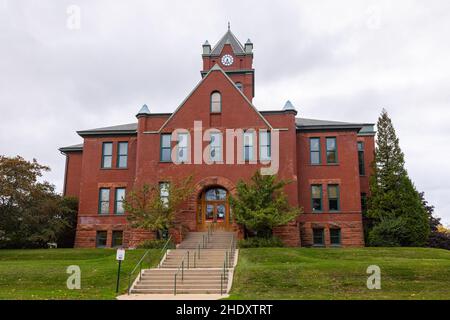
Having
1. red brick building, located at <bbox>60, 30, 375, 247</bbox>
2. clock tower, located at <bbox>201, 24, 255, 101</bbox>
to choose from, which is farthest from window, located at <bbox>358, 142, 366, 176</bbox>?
clock tower, located at <bbox>201, 24, 255, 101</bbox>

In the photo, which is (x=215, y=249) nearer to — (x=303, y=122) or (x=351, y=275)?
(x=351, y=275)

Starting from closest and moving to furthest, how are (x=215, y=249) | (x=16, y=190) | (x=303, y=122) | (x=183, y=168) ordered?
1. (x=215, y=249)
2. (x=16, y=190)
3. (x=183, y=168)
4. (x=303, y=122)

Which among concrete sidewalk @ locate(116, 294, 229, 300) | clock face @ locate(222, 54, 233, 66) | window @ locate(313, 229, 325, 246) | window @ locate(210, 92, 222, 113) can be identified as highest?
clock face @ locate(222, 54, 233, 66)

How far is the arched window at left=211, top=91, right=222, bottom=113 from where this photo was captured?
107 ft

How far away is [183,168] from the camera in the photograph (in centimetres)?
3150

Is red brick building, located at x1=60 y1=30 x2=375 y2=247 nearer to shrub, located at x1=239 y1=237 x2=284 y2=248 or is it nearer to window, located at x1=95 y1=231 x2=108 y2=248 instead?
window, located at x1=95 y1=231 x2=108 y2=248

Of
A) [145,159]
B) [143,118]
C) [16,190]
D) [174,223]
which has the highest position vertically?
[143,118]

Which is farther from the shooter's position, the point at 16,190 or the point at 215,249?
the point at 16,190

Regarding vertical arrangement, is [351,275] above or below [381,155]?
below

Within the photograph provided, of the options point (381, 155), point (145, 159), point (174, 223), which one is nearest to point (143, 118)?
point (145, 159)

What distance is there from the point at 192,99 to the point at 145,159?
5.51 meters

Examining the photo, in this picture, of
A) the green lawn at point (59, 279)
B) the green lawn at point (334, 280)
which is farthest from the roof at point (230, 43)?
the green lawn at point (334, 280)

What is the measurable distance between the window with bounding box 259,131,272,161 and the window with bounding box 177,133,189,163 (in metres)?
5.25
